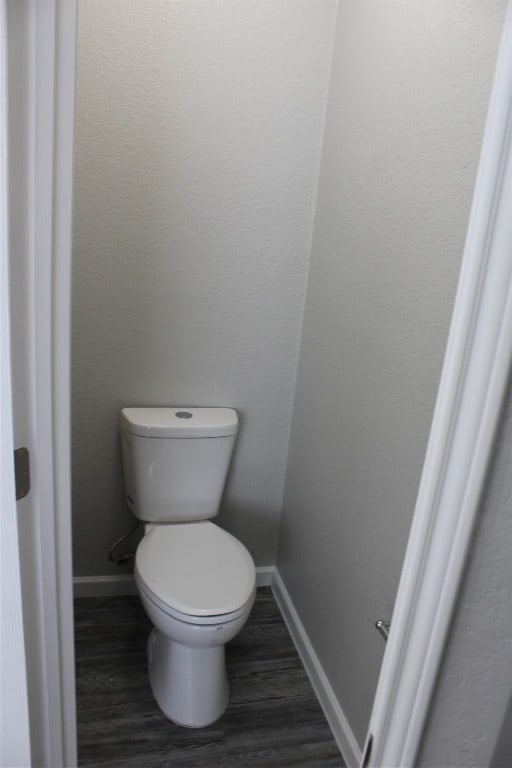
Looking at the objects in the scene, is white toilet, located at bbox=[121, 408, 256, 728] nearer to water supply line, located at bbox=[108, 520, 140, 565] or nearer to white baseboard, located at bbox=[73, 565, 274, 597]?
water supply line, located at bbox=[108, 520, 140, 565]

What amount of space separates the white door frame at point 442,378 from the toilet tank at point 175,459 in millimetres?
943

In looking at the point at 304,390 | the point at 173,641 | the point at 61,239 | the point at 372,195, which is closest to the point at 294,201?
the point at 372,195

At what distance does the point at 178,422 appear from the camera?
190 cm

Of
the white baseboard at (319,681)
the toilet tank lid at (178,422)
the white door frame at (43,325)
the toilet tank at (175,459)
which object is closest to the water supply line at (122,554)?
the toilet tank at (175,459)

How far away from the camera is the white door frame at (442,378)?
0.53 meters

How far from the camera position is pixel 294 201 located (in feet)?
6.37

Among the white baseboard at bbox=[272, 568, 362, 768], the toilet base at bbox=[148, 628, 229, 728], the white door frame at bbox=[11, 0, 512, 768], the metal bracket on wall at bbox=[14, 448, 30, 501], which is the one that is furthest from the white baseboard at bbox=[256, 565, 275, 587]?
the metal bracket on wall at bbox=[14, 448, 30, 501]

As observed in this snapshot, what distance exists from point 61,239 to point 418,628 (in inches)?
26.8

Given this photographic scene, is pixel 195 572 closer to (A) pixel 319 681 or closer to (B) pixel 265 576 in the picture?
(A) pixel 319 681

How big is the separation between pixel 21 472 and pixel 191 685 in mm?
1111

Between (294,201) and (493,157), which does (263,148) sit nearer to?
(294,201)

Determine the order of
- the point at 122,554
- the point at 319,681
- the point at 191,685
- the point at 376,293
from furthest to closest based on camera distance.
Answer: the point at 122,554 < the point at 319,681 < the point at 191,685 < the point at 376,293

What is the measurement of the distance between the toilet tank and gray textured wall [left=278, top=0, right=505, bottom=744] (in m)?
0.30

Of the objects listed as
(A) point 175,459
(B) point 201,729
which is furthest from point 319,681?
(A) point 175,459
